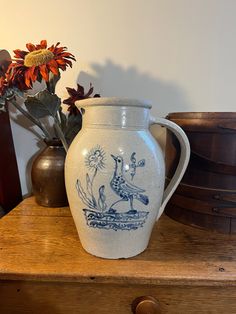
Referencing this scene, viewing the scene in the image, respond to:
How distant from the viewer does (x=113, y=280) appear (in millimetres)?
421

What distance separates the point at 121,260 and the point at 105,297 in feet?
0.22

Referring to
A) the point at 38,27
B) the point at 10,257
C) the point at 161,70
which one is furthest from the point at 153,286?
the point at 38,27

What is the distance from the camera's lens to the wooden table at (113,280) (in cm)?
42

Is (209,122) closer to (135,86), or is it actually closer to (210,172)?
(210,172)

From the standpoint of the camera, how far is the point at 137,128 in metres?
0.45

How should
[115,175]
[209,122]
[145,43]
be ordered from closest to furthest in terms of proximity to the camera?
[115,175], [209,122], [145,43]

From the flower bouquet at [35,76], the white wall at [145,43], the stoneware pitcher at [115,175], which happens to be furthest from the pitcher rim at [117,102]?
the white wall at [145,43]

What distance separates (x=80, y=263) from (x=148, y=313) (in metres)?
0.15

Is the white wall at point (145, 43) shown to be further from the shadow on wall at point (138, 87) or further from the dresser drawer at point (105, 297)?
the dresser drawer at point (105, 297)

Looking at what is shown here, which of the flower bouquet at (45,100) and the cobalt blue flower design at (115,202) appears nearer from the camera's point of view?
the cobalt blue flower design at (115,202)

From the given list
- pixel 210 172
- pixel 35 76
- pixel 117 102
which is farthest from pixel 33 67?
pixel 210 172

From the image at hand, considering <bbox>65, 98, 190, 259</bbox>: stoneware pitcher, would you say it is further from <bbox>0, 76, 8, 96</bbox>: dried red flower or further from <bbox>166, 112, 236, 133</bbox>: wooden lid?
<bbox>0, 76, 8, 96</bbox>: dried red flower

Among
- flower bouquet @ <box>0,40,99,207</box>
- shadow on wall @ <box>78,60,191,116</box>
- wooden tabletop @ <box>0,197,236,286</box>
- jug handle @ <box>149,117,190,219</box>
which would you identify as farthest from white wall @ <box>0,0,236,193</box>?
wooden tabletop @ <box>0,197,236,286</box>

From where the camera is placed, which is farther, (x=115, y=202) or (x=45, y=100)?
(x=45, y=100)
